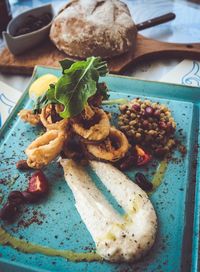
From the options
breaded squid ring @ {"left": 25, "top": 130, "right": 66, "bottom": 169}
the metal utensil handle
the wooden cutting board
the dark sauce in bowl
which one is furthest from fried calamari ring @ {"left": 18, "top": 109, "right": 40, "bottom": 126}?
the metal utensil handle

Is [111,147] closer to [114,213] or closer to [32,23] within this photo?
[114,213]

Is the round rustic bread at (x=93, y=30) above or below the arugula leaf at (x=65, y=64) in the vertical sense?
below

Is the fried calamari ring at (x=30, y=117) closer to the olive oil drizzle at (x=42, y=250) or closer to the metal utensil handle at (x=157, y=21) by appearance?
the olive oil drizzle at (x=42, y=250)

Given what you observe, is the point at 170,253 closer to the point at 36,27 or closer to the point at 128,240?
the point at 128,240


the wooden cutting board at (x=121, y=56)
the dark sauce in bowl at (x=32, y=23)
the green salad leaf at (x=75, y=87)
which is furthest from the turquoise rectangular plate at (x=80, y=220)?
the dark sauce in bowl at (x=32, y=23)

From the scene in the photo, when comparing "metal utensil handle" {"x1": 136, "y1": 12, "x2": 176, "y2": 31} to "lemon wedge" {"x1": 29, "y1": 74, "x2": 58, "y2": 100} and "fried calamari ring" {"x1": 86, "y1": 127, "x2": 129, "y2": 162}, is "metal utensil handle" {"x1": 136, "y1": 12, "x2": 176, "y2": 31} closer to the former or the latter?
"lemon wedge" {"x1": 29, "y1": 74, "x2": 58, "y2": 100}

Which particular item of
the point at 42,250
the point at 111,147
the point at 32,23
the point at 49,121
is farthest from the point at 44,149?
the point at 32,23
